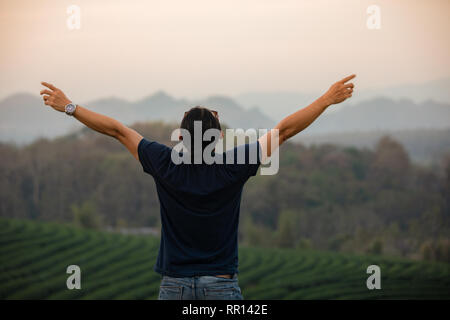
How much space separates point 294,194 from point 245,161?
26.0 metres

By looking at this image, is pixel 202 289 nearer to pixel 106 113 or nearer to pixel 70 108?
pixel 70 108

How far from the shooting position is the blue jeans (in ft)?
4.77

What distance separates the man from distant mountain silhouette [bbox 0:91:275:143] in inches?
954

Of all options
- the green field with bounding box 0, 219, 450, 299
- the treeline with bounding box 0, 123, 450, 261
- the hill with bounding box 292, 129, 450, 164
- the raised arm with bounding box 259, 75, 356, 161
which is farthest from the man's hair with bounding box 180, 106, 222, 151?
the hill with bounding box 292, 129, 450, 164

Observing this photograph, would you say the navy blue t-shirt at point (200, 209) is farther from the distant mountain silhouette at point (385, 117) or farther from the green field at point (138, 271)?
the distant mountain silhouette at point (385, 117)

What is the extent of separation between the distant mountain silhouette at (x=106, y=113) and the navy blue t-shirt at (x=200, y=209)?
956 inches

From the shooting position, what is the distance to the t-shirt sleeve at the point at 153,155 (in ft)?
4.96

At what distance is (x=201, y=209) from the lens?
4.90 feet

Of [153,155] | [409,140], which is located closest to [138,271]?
[153,155]

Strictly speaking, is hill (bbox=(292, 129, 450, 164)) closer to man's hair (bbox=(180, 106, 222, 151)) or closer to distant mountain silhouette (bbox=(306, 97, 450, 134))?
distant mountain silhouette (bbox=(306, 97, 450, 134))

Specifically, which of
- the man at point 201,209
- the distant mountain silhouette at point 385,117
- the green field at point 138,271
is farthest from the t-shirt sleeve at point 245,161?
the distant mountain silhouette at point 385,117

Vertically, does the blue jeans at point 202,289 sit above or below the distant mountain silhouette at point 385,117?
below
